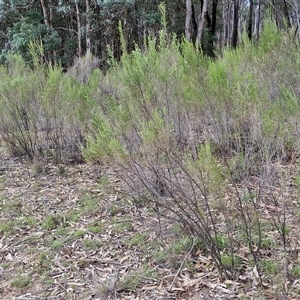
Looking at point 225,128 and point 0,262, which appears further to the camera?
point 225,128

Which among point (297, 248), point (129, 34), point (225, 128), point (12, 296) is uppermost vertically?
point (129, 34)

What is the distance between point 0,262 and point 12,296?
560 mm

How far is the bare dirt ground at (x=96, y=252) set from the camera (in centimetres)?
254

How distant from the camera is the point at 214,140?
12.2 feet

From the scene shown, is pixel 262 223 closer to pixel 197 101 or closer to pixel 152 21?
pixel 197 101

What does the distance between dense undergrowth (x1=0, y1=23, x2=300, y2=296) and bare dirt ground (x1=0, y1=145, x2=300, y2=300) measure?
179mm

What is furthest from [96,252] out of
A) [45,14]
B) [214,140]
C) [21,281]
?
[45,14]

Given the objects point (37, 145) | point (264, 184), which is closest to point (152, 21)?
point (37, 145)

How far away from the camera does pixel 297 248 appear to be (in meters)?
2.64

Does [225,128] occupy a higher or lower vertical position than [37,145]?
higher

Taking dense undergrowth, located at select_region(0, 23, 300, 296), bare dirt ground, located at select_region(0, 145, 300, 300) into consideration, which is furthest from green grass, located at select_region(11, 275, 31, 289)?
dense undergrowth, located at select_region(0, 23, 300, 296)

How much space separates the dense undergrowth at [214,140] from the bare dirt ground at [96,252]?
18cm

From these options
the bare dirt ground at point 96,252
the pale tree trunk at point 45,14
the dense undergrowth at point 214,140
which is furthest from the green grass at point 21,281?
the pale tree trunk at point 45,14

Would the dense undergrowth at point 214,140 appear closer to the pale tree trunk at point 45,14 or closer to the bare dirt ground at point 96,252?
the bare dirt ground at point 96,252
